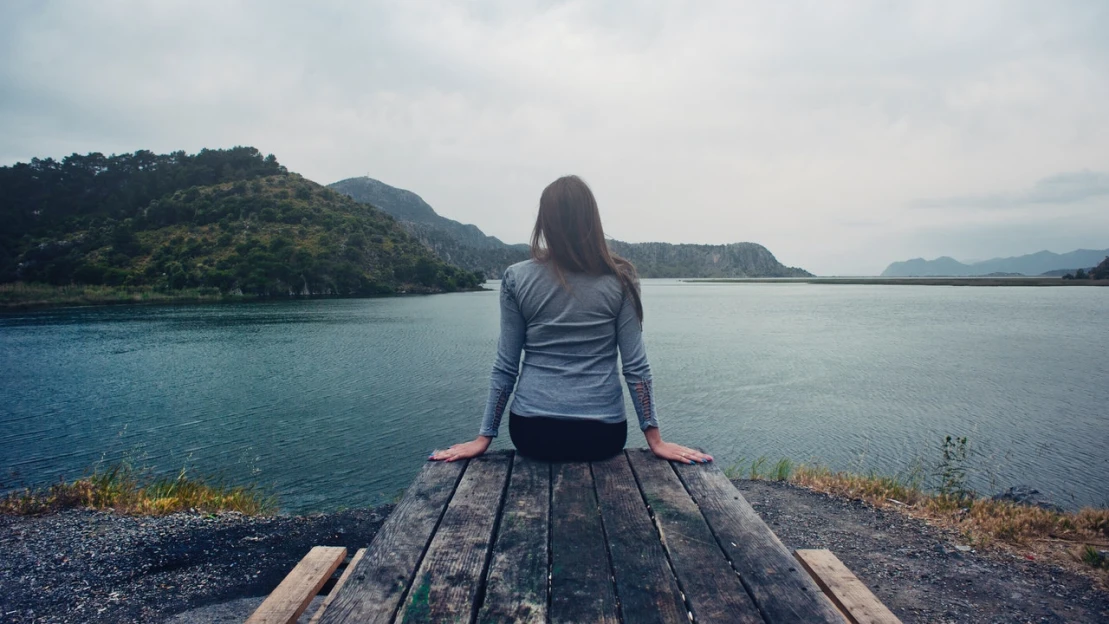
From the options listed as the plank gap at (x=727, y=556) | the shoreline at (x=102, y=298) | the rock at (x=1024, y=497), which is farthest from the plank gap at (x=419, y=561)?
the shoreline at (x=102, y=298)

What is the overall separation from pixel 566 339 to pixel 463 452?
94 cm

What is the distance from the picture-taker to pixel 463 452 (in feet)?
11.4

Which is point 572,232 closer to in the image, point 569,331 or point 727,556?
point 569,331

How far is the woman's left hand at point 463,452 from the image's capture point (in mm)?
3443

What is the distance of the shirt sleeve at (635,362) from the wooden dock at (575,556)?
1.36ft

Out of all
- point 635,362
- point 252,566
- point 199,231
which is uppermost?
point 199,231

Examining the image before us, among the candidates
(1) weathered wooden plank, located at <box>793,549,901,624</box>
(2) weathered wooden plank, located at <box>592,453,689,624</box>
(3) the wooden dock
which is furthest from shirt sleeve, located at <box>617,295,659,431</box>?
(1) weathered wooden plank, located at <box>793,549,901,624</box>

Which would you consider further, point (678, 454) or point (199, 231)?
point (199, 231)

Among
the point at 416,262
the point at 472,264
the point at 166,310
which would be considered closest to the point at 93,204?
the point at 416,262

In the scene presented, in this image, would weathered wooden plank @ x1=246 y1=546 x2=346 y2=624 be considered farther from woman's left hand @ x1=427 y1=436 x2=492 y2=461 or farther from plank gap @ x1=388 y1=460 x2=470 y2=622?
plank gap @ x1=388 y1=460 x2=470 y2=622

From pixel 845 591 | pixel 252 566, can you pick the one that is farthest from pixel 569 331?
pixel 252 566

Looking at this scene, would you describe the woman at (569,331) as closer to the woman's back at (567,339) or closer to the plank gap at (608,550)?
the woman's back at (567,339)

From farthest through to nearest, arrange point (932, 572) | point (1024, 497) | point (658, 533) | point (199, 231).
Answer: point (199, 231) → point (1024, 497) → point (932, 572) → point (658, 533)

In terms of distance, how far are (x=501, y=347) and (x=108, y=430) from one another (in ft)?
51.8
